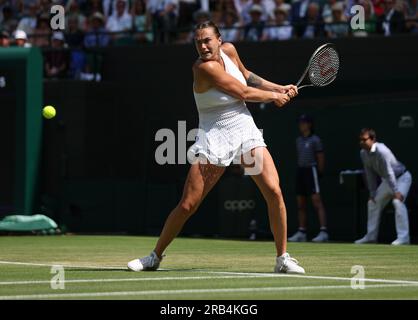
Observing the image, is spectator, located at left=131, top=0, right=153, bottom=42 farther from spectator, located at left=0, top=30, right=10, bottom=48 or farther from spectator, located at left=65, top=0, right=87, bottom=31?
spectator, located at left=0, top=30, right=10, bottom=48

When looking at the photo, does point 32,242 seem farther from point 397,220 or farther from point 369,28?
point 369,28

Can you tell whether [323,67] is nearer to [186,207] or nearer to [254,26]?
[186,207]

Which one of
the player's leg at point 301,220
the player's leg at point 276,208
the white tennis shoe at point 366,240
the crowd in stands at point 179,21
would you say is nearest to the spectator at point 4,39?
the crowd in stands at point 179,21

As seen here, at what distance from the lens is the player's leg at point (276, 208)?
30.2 feet

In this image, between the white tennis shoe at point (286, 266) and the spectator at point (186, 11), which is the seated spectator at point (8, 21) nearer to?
the spectator at point (186, 11)

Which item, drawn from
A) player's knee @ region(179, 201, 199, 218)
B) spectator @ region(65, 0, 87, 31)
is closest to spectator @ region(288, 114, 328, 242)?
spectator @ region(65, 0, 87, 31)

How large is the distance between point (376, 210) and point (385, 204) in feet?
0.53

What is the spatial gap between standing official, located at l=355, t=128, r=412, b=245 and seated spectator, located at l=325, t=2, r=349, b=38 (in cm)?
317

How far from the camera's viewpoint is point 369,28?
771 inches

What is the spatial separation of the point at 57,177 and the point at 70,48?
2.43 m

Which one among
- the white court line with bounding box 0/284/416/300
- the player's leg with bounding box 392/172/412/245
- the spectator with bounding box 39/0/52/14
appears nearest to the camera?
the white court line with bounding box 0/284/416/300

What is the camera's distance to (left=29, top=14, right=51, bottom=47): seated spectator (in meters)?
21.7

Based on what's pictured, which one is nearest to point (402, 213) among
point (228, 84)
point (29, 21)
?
point (228, 84)
